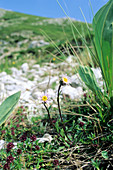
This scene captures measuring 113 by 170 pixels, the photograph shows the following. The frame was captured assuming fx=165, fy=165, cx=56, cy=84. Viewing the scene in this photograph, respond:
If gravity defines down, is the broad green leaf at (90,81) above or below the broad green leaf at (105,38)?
below

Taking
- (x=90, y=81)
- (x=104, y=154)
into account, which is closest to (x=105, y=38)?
(x=90, y=81)

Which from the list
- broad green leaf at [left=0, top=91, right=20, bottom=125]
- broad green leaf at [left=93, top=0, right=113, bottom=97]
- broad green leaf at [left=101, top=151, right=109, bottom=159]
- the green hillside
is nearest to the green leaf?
broad green leaf at [left=101, top=151, right=109, bottom=159]

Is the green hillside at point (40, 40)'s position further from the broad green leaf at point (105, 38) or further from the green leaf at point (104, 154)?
the green leaf at point (104, 154)

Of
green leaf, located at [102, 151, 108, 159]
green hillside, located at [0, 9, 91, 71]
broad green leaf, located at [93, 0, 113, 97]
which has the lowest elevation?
green leaf, located at [102, 151, 108, 159]

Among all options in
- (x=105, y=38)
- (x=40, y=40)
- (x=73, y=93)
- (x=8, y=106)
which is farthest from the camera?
(x=40, y=40)

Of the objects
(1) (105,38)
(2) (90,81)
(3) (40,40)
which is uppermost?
(3) (40,40)

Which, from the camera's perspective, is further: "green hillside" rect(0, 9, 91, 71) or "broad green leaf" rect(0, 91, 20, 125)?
"green hillside" rect(0, 9, 91, 71)

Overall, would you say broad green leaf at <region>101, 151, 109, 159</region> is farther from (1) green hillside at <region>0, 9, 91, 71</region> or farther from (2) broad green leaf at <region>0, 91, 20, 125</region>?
(1) green hillside at <region>0, 9, 91, 71</region>

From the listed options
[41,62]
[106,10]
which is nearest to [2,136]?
[106,10]

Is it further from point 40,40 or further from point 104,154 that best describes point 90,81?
point 40,40

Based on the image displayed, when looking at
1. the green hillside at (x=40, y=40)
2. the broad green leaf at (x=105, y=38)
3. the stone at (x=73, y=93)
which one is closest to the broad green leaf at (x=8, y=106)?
the green hillside at (x=40, y=40)
